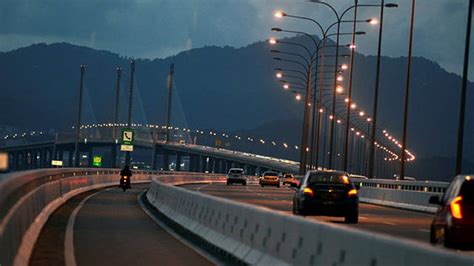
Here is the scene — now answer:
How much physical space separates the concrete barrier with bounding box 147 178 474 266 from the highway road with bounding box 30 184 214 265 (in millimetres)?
680

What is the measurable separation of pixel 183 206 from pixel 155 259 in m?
10.0

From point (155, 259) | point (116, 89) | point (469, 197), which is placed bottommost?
point (155, 259)

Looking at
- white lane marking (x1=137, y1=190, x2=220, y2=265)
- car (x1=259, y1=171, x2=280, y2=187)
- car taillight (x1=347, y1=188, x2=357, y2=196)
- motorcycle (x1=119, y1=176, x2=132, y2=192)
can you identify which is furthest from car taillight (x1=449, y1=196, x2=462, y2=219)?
car (x1=259, y1=171, x2=280, y2=187)

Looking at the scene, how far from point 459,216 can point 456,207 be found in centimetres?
22

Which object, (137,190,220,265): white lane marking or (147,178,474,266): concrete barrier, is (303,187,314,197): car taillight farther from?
(147,178,474,266): concrete barrier

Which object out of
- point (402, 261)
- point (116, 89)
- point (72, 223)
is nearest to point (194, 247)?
point (72, 223)

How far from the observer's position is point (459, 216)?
1895cm

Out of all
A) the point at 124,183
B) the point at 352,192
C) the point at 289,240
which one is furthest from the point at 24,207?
the point at 124,183

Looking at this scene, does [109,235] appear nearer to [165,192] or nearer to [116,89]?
[165,192]

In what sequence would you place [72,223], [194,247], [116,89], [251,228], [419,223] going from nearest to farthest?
[251,228]
[194,247]
[72,223]
[419,223]
[116,89]

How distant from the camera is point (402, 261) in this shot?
29.4 ft

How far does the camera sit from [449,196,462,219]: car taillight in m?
19.0

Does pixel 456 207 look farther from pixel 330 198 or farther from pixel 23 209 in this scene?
pixel 330 198

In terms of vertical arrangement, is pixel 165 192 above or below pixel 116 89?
below
